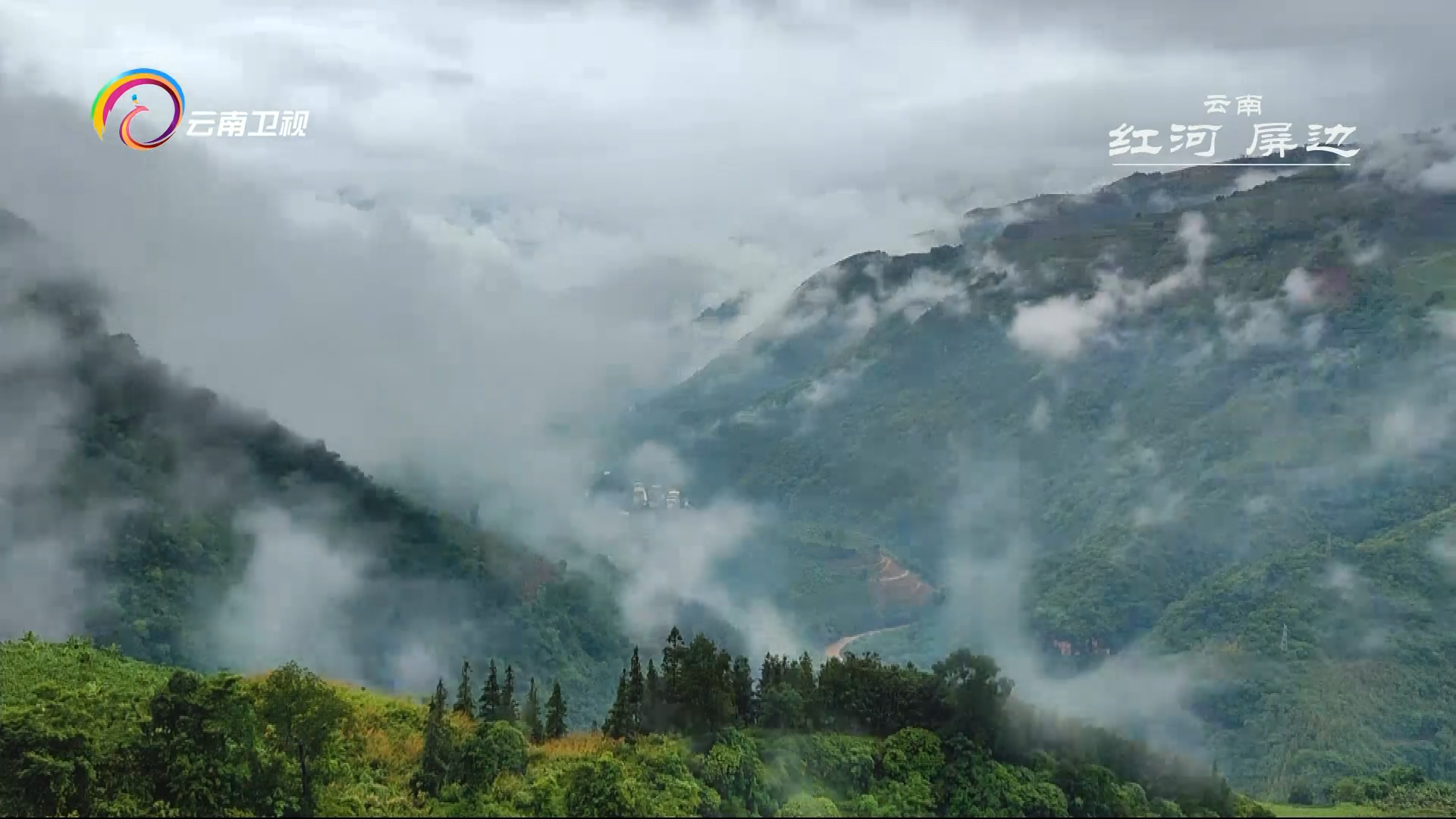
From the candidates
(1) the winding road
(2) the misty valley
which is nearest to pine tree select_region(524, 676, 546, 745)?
(2) the misty valley

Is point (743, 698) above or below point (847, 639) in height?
below

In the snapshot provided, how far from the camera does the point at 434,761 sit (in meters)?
27.7

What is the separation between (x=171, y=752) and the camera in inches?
978

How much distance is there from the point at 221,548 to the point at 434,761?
66383mm

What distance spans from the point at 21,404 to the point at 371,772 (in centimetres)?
7006

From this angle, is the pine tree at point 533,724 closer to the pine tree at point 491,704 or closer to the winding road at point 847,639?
the pine tree at point 491,704

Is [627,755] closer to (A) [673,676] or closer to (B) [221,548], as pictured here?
(A) [673,676]

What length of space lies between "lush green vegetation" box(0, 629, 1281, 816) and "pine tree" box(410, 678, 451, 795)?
0.05 meters

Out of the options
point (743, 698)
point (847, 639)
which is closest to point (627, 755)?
point (743, 698)

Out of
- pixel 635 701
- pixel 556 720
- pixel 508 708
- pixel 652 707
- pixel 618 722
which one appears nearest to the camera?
pixel 652 707

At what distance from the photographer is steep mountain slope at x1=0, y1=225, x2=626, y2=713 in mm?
76125

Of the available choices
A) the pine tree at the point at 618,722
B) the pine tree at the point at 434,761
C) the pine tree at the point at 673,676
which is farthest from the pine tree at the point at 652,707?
the pine tree at the point at 434,761

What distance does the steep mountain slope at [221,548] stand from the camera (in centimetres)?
7612

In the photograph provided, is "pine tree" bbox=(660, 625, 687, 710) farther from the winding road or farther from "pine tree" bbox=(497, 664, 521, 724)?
the winding road
